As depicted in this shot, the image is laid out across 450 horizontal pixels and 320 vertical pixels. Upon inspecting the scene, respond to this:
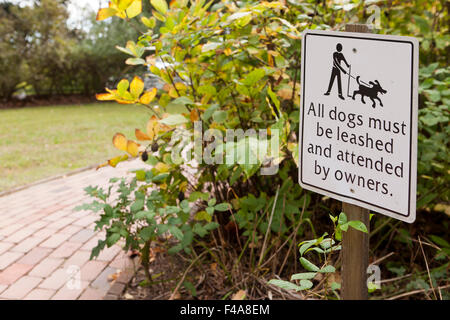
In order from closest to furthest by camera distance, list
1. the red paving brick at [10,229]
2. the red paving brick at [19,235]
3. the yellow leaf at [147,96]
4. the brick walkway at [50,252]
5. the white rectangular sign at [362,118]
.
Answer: the white rectangular sign at [362,118]
the yellow leaf at [147,96]
the brick walkway at [50,252]
the red paving brick at [19,235]
the red paving brick at [10,229]

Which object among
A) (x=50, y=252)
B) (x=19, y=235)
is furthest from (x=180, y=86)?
(x=19, y=235)

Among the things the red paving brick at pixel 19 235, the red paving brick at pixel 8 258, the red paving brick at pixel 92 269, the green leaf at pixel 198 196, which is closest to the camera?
the green leaf at pixel 198 196

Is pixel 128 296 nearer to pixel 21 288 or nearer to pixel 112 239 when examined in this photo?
pixel 112 239

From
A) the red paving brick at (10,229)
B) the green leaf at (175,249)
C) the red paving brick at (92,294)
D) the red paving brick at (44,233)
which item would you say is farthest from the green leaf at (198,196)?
the red paving brick at (10,229)

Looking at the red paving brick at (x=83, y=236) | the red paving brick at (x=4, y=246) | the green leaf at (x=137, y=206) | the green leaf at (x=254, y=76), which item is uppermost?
the green leaf at (x=254, y=76)

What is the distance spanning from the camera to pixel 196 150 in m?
2.05

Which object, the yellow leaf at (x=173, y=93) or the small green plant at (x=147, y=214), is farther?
the yellow leaf at (x=173, y=93)

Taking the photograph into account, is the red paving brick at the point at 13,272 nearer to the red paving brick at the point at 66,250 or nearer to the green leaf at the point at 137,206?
the red paving brick at the point at 66,250

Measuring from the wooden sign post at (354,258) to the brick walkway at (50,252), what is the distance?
5.68 ft

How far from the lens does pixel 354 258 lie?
1136 mm

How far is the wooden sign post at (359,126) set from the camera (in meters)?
0.96

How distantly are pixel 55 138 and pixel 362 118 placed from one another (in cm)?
807

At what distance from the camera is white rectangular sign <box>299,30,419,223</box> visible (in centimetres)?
95

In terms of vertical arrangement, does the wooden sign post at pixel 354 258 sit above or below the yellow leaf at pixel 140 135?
below
